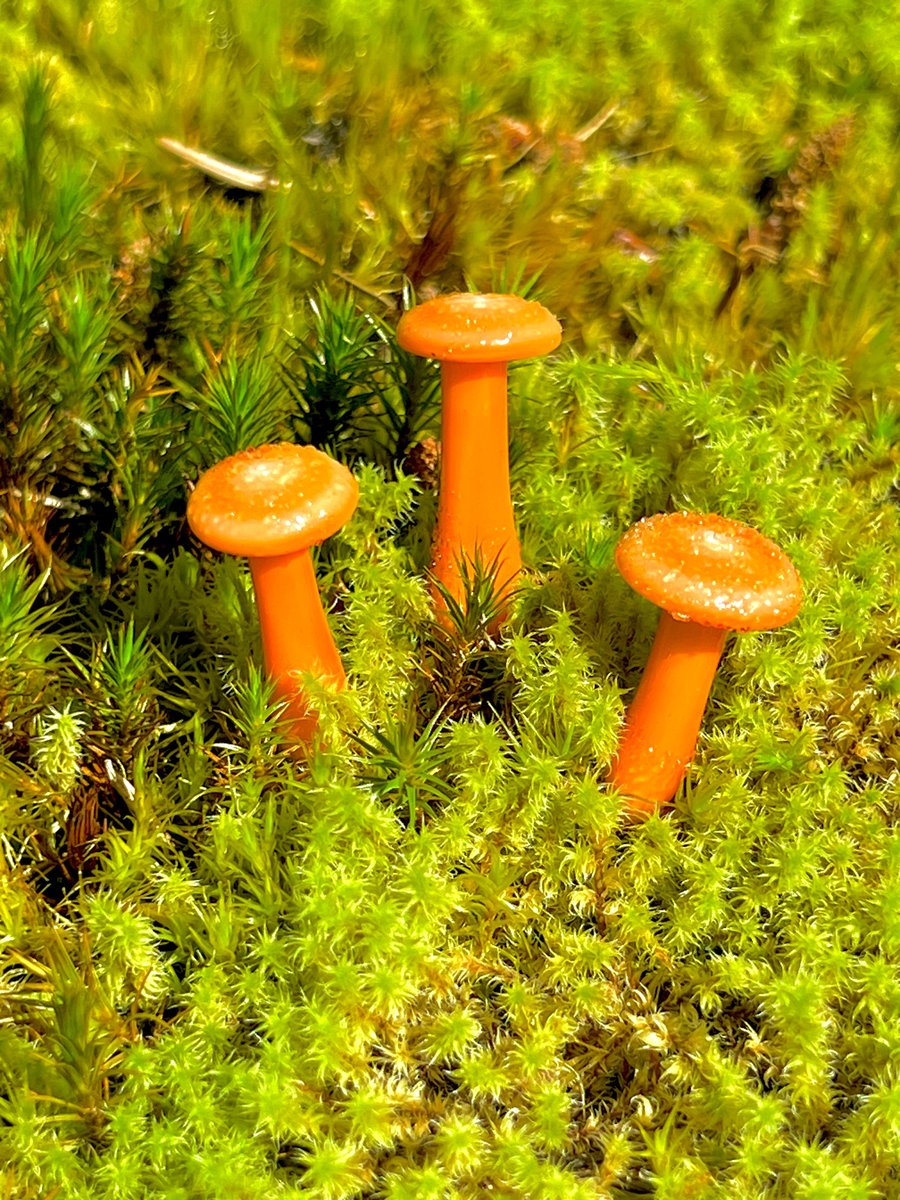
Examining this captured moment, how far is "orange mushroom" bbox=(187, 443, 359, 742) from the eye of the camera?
4.32 ft

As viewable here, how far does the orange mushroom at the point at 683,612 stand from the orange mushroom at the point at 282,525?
1.49ft

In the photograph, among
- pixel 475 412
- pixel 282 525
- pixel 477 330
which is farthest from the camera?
pixel 475 412

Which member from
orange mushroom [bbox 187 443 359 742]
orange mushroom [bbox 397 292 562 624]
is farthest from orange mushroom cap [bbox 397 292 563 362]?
orange mushroom [bbox 187 443 359 742]

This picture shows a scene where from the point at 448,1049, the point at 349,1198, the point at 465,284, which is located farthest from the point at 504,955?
the point at 465,284

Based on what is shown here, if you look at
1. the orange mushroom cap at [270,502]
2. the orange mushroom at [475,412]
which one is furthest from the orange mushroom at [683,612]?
the orange mushroom cap at [270,502]

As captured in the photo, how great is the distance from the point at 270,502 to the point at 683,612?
605 mm

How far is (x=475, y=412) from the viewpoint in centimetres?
166

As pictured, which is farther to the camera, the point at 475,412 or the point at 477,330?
the point at 475,412

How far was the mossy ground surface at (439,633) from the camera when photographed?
4.32 ft

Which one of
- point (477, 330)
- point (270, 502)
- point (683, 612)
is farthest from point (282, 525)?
point (683, 612)

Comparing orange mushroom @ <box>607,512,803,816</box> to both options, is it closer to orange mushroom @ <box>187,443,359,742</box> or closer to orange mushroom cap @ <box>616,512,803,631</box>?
orange mushroom cap @ <box>616,512,803,631</box>

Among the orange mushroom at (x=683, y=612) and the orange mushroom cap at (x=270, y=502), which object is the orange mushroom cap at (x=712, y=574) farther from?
the orange mushroom cap at (x=270, y=502)

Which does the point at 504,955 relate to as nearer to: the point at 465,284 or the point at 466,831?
the point at 466,831

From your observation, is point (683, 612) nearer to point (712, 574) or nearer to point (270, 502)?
point (712, 574)
